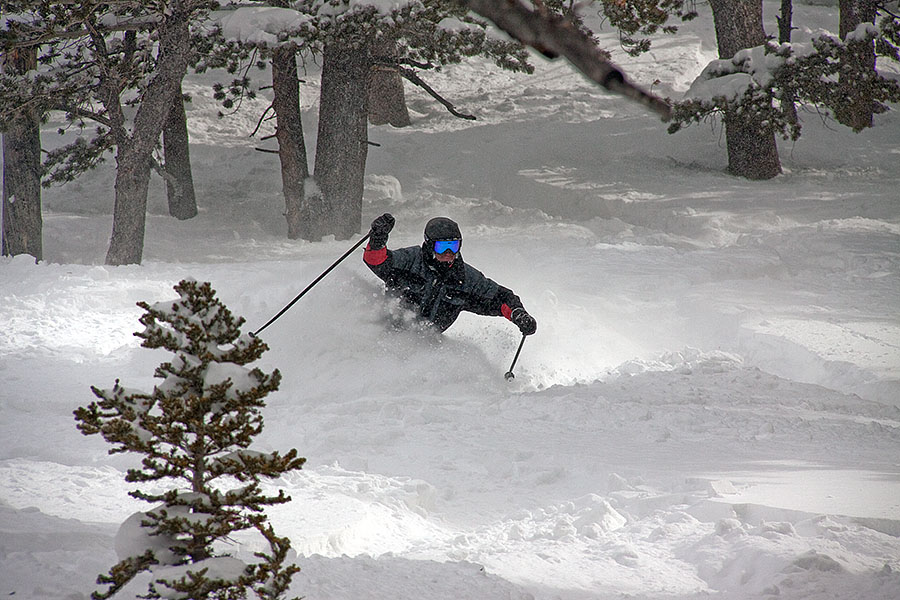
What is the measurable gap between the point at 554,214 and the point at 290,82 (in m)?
5.44

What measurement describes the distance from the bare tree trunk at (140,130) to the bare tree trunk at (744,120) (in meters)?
8.08

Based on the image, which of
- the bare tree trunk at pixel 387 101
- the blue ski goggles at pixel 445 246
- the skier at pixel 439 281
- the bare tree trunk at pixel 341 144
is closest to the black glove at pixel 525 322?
the skier at pixel 439 281

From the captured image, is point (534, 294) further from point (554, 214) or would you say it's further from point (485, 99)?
point (485, 99)

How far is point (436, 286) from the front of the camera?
715cm

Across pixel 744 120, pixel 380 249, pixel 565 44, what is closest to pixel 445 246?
pixel 380 249

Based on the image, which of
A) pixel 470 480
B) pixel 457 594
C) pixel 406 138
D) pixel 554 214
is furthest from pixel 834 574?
pixel 406 138

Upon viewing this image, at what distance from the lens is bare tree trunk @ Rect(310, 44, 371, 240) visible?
13.0m

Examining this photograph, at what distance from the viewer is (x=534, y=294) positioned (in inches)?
352

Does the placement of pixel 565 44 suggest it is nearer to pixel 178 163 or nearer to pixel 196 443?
pixel 196 443

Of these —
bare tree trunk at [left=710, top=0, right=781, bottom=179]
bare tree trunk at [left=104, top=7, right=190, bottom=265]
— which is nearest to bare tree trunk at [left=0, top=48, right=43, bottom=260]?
bare tree trunk at [left=104, top=7, right=190, bottom=265]

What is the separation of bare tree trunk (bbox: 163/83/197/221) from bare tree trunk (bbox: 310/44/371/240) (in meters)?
2.94

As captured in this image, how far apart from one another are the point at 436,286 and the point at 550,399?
4.91 feet

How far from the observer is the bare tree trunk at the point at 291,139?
12805 millimetres

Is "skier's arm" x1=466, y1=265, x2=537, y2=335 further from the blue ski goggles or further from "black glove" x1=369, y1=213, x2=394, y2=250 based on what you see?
"black glove" x1=369, y1=213, x2=394, y2=250
